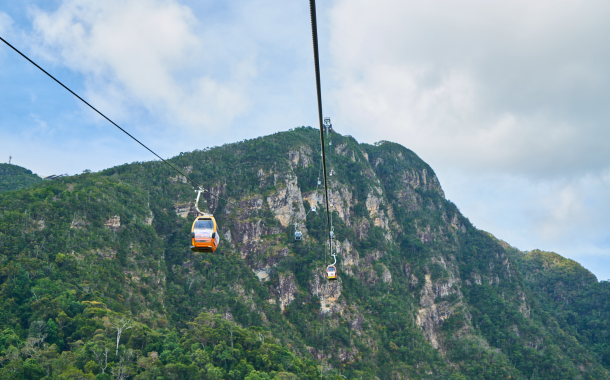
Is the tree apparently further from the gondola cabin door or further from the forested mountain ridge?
the gondola cabin door

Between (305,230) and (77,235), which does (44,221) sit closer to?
(77,235)

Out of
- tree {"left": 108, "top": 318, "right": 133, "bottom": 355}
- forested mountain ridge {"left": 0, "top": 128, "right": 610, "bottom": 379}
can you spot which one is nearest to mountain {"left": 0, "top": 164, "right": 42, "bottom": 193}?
forested mountain ridge {"left": 0, "top": 128, "right": 610, "bottom": 379}

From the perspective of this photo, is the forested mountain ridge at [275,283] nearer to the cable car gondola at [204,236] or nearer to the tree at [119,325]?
the tree at [119,325]

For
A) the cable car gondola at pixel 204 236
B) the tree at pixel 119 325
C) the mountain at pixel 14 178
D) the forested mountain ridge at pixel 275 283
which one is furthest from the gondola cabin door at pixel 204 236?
the mountain at pixel 14 178

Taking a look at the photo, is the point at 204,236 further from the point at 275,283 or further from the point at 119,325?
the point at 275,283

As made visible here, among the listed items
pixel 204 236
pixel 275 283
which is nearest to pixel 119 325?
pixel 204 236

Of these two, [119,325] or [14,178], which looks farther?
[14,178]
